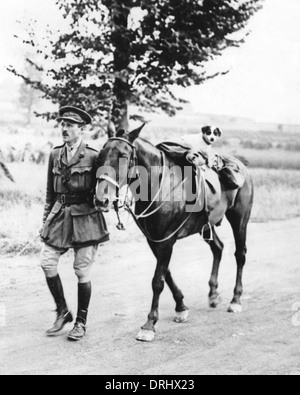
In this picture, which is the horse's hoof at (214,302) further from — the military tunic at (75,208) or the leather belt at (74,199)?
the leather belt at (74,199)

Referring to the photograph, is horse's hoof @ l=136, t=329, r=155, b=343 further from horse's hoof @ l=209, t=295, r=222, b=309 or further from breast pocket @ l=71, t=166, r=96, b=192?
breast pocket @ l=71, t=166, r=96, b=192

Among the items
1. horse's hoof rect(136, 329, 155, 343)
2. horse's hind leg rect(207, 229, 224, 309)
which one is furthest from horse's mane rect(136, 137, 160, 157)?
horse's hind leg rect(207, 229, 224, 309)

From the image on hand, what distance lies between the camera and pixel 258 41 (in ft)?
24.0

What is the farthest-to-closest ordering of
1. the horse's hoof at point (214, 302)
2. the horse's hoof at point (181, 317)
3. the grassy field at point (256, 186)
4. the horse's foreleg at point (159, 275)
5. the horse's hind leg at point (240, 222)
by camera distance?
the grassy field at point (256, 186)
the horse's hind leg at point (240, 222)
the horse's hoof at point (214, 302)
the horse's hoof at point (181, 317)
the horse's foreleg at point (159, 275)

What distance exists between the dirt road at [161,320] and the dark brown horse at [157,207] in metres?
0.22

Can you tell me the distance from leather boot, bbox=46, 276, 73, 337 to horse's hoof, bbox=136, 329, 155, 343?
0.66m

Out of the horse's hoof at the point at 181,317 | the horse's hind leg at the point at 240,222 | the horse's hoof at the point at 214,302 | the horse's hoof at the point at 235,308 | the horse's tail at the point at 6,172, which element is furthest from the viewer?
the horse's tail at the point at 6,172

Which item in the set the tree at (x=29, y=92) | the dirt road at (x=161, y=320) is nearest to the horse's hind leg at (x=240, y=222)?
the dirt road at (x=161, y=320)

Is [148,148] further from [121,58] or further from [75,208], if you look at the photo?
[121,58]

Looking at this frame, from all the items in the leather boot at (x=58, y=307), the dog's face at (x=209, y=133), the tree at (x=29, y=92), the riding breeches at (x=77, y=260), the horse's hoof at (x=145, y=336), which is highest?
the tree at (x=29, y=92)

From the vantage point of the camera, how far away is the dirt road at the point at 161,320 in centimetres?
368

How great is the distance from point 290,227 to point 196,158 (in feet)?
13.5

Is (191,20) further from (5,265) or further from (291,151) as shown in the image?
(5,265)

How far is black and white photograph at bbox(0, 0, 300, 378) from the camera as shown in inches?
157
